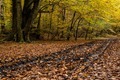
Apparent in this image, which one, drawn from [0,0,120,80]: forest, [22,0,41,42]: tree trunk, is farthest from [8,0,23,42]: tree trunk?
[22,0,41,42]: tree trunk

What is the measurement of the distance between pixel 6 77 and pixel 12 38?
695 inches

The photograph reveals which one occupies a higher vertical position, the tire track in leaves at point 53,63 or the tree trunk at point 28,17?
the tree trunk at point 28,17

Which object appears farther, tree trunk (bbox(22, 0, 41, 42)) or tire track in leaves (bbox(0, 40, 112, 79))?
tree trunk (bbox(22, 0, 41, 42))

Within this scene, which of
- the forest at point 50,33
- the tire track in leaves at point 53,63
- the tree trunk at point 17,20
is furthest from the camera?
the tree trunk at point 17,20

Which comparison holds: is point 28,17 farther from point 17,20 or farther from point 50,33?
point 50,33

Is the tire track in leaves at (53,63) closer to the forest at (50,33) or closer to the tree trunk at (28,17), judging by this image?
the forest at (50,33)

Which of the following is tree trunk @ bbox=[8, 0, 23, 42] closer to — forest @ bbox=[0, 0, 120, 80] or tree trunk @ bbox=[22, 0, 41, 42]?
forest @ bbox=[0, 0, 120, 80]

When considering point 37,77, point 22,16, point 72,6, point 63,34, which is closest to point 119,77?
point 37,77

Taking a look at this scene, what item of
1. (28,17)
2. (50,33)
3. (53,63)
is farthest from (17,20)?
(50,33)

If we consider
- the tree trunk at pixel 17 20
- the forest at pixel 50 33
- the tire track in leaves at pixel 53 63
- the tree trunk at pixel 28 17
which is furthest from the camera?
the tree trunk at pixel 28 17

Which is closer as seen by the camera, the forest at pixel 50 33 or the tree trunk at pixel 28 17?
the forest at pixel 50 33

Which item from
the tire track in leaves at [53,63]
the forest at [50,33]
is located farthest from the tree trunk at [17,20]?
the tire track in leaves at [53,63]

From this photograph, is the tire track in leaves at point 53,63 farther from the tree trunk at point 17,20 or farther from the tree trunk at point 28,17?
the tree trunk at point 28,17

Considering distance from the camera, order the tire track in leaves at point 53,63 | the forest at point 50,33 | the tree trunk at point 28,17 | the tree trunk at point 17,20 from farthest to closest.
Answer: the tree trunk at point 28,17 → the tree trunk at point 17,20 → the forest at point 50,33 → the tire track in leaves at point 53,63
